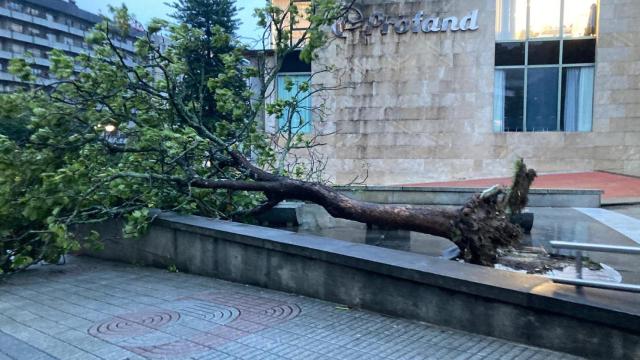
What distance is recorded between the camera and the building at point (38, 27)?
7825 centimetres

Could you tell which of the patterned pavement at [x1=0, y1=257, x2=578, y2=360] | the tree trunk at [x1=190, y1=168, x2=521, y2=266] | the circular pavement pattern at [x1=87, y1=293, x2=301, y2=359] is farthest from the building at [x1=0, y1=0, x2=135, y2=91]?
the circular pavement pattern at [x1=87, y1=293, x2=301, y2=359]

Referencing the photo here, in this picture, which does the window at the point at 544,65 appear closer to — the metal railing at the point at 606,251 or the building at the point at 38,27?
the metal railing at the point at 606,251

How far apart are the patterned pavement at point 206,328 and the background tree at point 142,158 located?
3.70 ft

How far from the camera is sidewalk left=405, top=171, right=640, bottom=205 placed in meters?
12.9

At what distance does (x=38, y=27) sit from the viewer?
85.1 meters

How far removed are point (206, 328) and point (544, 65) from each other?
725 inches

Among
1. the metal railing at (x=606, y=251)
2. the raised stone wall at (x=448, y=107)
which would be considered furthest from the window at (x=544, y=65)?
the metal railing at (x=606, y=251)

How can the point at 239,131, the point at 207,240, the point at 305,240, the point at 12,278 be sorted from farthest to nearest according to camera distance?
the point at 239,131 < the point at 12,278 < the point at 207,240 < the point at 305,240

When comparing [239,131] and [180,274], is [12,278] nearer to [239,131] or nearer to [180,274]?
[180,274]

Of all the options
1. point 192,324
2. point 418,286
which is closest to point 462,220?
point 418,286

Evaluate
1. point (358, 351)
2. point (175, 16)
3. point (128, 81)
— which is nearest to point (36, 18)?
point (175, 16)

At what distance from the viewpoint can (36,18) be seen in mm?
84688

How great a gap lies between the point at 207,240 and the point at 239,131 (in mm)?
2416

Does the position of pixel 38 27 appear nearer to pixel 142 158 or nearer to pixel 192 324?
pixel 142 158
